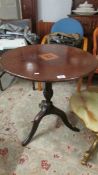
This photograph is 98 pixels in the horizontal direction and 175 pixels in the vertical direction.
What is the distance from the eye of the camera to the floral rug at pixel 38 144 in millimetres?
1366

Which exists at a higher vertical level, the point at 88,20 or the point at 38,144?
the point at 88,20

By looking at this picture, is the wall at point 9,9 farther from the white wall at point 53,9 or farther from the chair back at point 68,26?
the chair back at point 68,26

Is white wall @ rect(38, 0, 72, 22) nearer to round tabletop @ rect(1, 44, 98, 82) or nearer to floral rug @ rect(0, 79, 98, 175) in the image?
round tabletop @ rect(1, 44, 98, 82)

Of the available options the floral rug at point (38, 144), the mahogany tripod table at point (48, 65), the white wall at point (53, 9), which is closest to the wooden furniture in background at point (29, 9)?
the white wall at point (53, 9)

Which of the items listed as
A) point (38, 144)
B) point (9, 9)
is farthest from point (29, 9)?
point (38, 144)

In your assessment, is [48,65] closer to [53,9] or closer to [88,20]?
[88,20]

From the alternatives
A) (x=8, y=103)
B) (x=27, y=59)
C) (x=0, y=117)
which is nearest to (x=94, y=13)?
(x=27, y=59)

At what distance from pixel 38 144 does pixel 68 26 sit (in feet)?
Answer: 5.06

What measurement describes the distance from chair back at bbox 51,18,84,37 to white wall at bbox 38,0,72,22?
147 millimetres

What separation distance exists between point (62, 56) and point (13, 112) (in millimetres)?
820

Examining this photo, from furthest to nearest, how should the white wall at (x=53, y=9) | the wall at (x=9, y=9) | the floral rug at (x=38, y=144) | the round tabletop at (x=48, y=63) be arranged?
the wall at (x=9, y=9), the white wall at (x=53, y=9), the floral rug at (x=38, y=144), the round tabletop at (x=48, y=63)

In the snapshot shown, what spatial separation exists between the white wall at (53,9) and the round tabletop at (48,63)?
1.03 meters

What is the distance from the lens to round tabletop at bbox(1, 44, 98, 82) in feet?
3.81

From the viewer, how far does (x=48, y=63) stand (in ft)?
4.39
